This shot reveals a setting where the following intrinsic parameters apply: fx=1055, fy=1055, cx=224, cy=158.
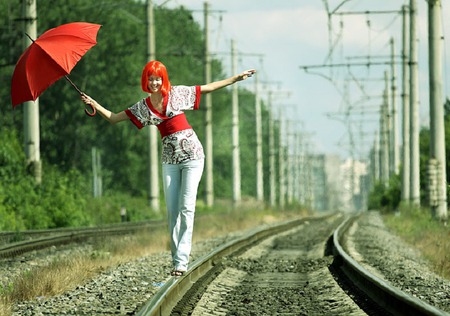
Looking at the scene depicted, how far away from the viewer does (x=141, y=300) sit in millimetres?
9969

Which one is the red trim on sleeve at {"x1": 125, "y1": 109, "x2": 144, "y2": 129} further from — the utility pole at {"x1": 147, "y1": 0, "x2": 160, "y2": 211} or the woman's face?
the utility pole at {"x1": 147, "y1": 0, "x2": 160, "y2": 211}

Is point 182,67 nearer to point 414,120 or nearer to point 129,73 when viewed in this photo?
point 129,73

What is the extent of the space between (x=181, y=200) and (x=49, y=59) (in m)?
1.97

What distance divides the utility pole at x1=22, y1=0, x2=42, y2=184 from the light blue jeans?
60.0 ft

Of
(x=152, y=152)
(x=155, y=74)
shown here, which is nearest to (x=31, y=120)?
(x=152, y=152)

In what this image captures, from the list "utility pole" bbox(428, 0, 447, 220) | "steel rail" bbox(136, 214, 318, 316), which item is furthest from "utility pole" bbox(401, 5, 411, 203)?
"steel rail" bbox(136, 214, 318, 316)

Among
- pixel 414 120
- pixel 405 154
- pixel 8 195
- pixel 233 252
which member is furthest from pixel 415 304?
pixel 405 154

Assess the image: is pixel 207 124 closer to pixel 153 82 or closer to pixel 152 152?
pixel 152 152

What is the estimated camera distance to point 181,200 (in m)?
10.9

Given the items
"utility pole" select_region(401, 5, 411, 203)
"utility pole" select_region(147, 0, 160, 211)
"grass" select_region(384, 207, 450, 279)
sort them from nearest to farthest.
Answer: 1. "grass" select_region(384, 207, 450, 279)
2. "utility pole" select_region(147, 0, 160, 211)
3. "utility pole" select_region(401, 5, 411, 203)

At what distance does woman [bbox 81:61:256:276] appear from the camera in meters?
10.5

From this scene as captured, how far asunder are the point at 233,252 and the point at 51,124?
44.7 meters

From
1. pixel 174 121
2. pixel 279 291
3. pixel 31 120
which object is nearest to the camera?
pixel 174 121

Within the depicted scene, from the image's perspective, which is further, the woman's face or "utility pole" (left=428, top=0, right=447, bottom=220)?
"utility pole" (left=428, top=0, right=447, bottom=220)
